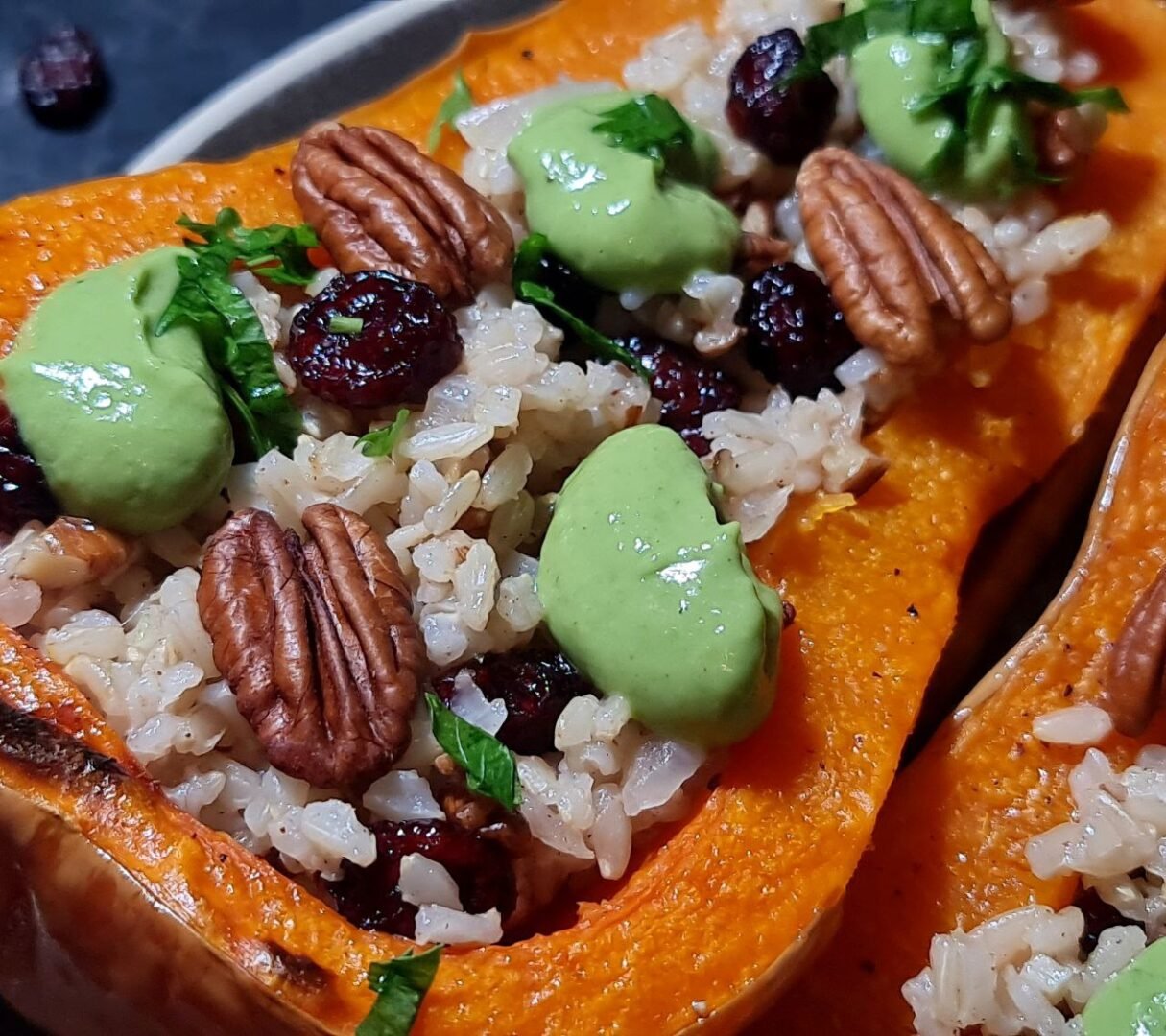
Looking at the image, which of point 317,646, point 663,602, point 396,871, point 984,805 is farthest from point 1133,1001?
point 317,646

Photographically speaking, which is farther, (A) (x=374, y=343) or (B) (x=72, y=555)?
(A) (x=374, y=343)

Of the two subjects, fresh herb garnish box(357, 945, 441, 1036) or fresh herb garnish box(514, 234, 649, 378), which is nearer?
fresh herb garnish box(357, 945, 441, 1036)

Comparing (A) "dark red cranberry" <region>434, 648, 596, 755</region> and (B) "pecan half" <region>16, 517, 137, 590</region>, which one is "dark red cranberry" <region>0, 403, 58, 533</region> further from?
(A) "dark red cranberry" <region>434, 648, 596, 755</region>

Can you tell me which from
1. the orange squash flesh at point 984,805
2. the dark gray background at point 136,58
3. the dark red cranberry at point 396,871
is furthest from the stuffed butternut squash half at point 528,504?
the dark gray background at point 136,58

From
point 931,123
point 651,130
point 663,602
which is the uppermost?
point 651,130

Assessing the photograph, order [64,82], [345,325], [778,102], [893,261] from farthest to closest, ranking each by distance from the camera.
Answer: [64,82], [778,102], [893,261], [345,325]

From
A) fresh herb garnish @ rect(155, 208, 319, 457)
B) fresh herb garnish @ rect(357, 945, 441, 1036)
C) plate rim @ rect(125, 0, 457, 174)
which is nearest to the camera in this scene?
fresh herb garnish @ rect(357, 945, 441, 1036)

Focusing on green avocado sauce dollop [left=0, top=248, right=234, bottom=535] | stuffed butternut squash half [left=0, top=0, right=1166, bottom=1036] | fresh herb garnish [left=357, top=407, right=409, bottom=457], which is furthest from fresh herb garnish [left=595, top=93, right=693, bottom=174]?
green avocado sauce dollop [left=0, top=248, right=234, bottom=535]

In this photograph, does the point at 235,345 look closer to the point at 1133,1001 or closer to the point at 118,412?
the point at 118,412
